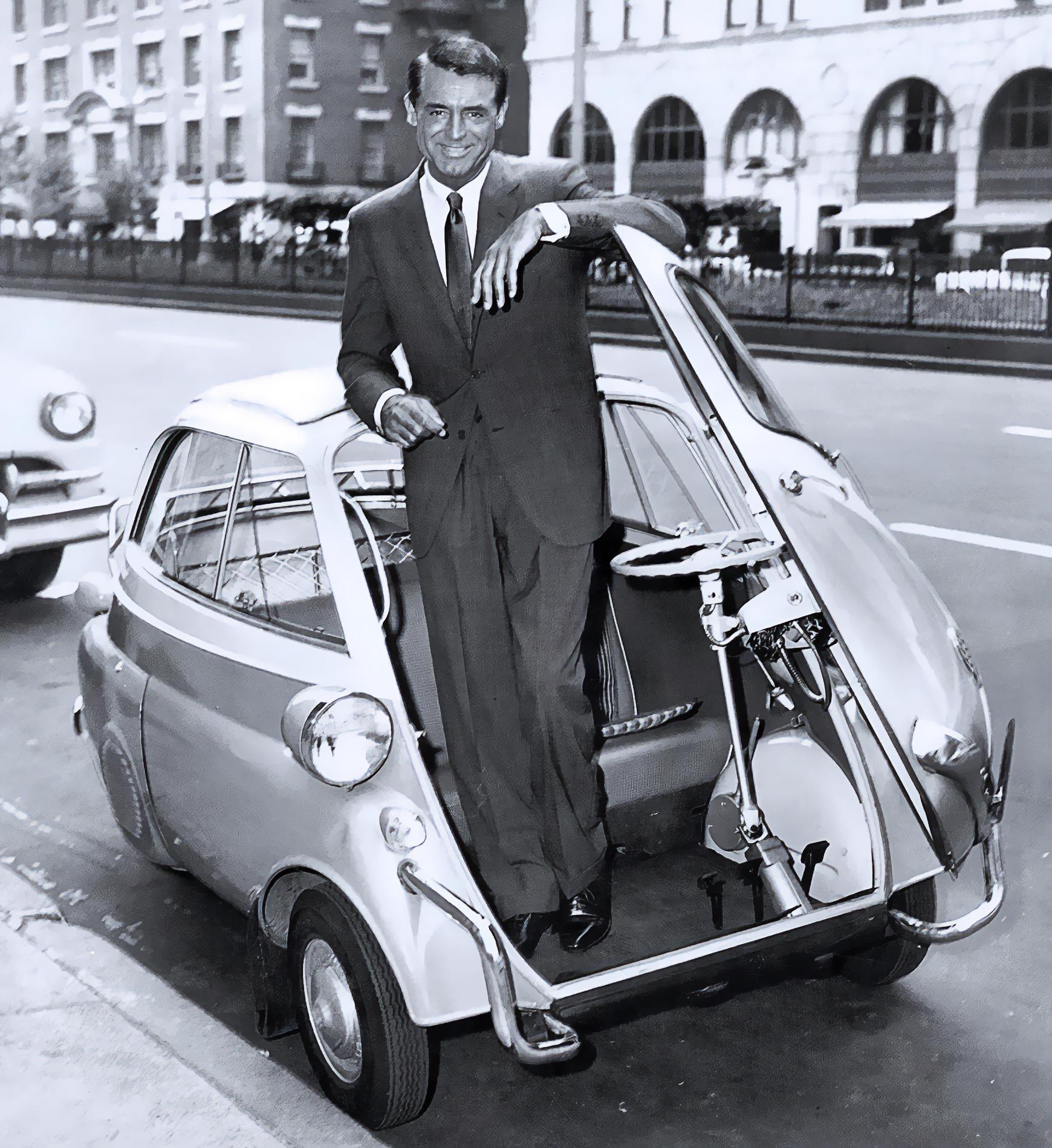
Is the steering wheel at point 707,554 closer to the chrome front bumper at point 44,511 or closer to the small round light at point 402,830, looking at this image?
the small round light at point 402,830

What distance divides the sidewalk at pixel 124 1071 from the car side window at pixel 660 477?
1617mm

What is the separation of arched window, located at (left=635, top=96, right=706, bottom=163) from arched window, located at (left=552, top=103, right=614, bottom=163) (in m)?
0.61

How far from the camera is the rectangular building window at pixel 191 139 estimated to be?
12.8m

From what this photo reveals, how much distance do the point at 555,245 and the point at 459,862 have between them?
1.22 m

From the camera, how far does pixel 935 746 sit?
3.00 metres

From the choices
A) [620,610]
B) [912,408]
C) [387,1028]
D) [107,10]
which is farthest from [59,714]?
[912,408]

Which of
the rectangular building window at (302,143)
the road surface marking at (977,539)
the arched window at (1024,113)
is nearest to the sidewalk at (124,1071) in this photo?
the road surface marking at (977,539)

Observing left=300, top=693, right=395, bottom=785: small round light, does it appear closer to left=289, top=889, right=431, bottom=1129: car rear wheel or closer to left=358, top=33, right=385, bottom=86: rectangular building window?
left=289, top=889, right=431, bottom=1129: car rear wheel

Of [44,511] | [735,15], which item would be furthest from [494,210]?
[735,15]

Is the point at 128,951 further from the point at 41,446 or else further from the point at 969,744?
the point at 41,446

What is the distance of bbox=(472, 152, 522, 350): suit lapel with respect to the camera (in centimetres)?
321

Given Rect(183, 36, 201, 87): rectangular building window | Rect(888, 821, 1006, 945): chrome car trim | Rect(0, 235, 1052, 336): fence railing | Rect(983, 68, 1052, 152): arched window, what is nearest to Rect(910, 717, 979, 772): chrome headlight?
Rect(888, 821, 1006, 945): chrome car trim

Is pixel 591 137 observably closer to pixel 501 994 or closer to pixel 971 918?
pixel 971 918

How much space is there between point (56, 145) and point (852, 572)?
10889 millimetres
